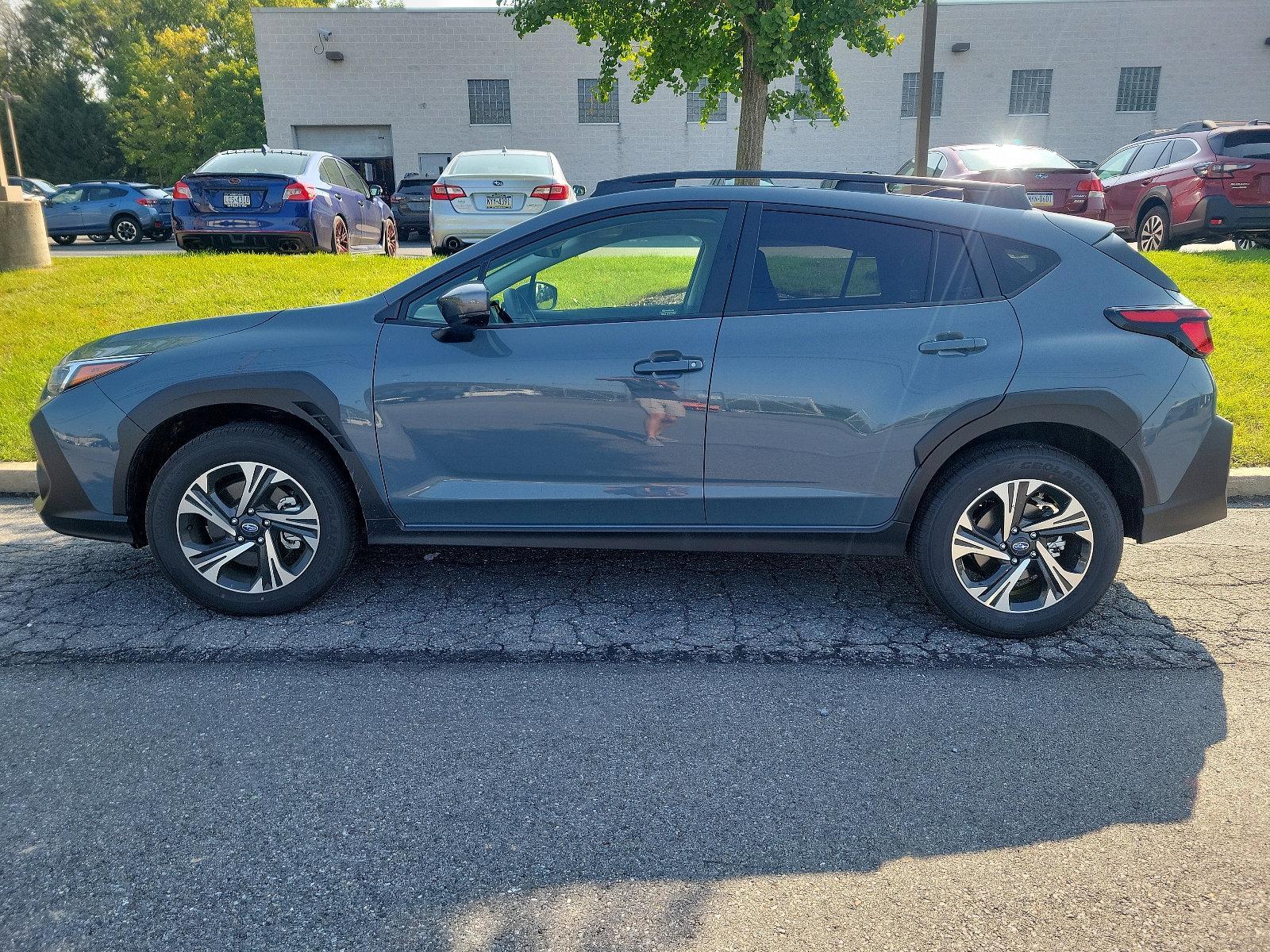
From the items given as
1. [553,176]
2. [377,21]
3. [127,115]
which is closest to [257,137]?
[127,115]

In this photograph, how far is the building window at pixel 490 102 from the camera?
33781 millimetres

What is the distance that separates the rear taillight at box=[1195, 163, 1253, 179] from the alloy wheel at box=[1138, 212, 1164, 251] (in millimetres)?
927

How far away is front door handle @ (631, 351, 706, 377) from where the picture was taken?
3781 millimetres

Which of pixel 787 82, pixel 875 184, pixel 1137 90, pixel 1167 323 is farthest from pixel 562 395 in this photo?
pixel 1137 90

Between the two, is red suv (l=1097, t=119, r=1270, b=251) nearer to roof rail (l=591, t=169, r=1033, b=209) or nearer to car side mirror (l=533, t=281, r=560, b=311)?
roof rail (l=591, t=169, r=1033, b=209)

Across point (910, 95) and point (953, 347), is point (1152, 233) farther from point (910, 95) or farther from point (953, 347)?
point (910, 95)

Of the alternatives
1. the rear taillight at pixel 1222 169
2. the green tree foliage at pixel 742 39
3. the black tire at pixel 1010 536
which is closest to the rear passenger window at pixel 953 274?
the black tire at pixel 1010 536

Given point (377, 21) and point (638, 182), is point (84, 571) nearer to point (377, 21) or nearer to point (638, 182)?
point (638, 182)

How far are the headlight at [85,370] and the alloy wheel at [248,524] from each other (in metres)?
0.60

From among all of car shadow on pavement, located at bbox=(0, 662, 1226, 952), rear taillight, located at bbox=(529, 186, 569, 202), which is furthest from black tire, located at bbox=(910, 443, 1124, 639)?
rear taillight, located at bbox=(529, 186, 569, 202)

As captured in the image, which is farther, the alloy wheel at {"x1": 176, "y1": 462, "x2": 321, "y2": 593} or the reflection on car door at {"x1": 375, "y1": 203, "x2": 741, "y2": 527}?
the alloy wheel at {"x1": 176, "y1": 462, "x2": 321, "y2": 593}

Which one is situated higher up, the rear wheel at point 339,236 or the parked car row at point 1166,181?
the parked car row at point 1166,181

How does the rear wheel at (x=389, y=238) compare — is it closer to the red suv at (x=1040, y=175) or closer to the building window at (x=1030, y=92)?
the red suv at (x=1040, y=175)

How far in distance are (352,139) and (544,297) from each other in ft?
110
